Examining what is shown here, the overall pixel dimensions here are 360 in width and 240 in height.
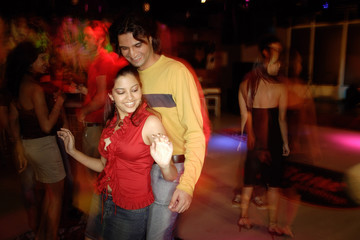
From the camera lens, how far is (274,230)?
2.96 m

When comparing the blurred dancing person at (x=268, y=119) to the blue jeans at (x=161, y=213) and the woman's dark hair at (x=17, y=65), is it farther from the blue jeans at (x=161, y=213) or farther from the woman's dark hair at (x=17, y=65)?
the woman's dark hair at (x=17, y=65)

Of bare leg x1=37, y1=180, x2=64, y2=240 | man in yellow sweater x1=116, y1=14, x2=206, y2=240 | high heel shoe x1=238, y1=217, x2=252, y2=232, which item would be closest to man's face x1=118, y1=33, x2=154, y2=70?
man in yellow sweater x1=116, y1=14, x2=206, y2=240

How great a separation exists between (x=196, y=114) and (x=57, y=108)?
1.38 metres

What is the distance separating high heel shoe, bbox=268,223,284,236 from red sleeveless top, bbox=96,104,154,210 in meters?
1.75

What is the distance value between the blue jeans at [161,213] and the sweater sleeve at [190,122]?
8.6 inches

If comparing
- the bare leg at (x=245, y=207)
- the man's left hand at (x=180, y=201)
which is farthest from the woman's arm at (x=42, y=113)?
the bare leg at (x=245, y=207)

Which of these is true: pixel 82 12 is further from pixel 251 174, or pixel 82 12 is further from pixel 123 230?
pixel 123 230

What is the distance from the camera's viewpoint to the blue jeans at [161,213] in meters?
1.70

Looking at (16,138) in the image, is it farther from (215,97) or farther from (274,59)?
(215,97)

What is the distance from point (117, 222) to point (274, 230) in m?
1.86

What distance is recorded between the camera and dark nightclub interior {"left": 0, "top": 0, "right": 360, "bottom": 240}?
10.3 feet

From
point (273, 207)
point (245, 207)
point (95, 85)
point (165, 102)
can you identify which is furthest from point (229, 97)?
point (165, 102)

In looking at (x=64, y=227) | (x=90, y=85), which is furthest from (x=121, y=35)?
(x=64, y=227)

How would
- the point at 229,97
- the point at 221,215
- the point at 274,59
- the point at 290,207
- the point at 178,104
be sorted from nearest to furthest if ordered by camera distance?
the point at 178,104
the point at 274,59
the point at 221,215
the point at 290,207
the point at 229,97
